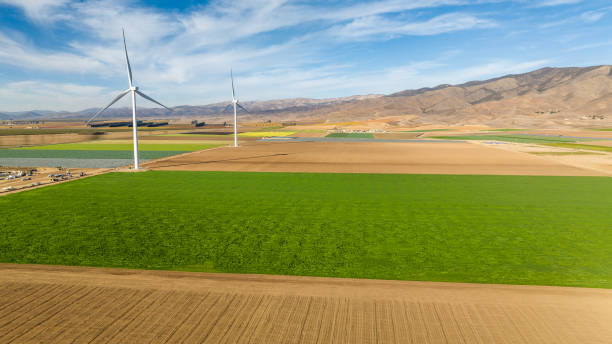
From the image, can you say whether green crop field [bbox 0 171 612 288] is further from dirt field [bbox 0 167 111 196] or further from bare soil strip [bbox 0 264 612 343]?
dirt field [bbox 0 167 111 196]

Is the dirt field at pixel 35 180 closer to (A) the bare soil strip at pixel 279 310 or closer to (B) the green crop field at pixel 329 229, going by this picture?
(B) the green crop field at pixel 329 229

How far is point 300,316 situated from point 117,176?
118ft

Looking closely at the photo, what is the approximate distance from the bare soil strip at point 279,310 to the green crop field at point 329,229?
A: 1.21 metres

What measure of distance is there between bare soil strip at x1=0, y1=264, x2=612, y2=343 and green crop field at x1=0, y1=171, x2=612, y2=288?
3.98 feet

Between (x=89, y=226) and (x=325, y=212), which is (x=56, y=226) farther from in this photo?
(x=325, y=212)

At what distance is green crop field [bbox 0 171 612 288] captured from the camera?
16984mm

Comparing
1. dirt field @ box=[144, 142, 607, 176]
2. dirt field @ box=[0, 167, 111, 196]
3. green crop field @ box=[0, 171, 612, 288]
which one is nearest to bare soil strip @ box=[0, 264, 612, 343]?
green crop field @ box=[0, 171, 612, 288]

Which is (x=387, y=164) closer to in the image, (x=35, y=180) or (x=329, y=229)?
(x=329, y=229)

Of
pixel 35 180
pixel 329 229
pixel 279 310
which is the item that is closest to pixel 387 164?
pixel 329 229

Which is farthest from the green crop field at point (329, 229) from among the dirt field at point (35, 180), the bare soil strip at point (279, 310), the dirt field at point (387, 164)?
the dirt field at point (387, 164)

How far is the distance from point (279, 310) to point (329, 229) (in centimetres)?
941

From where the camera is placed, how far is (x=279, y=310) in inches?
517

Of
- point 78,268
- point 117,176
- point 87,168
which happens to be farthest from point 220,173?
point 78,268

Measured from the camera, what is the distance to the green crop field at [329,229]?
55.7 feet
